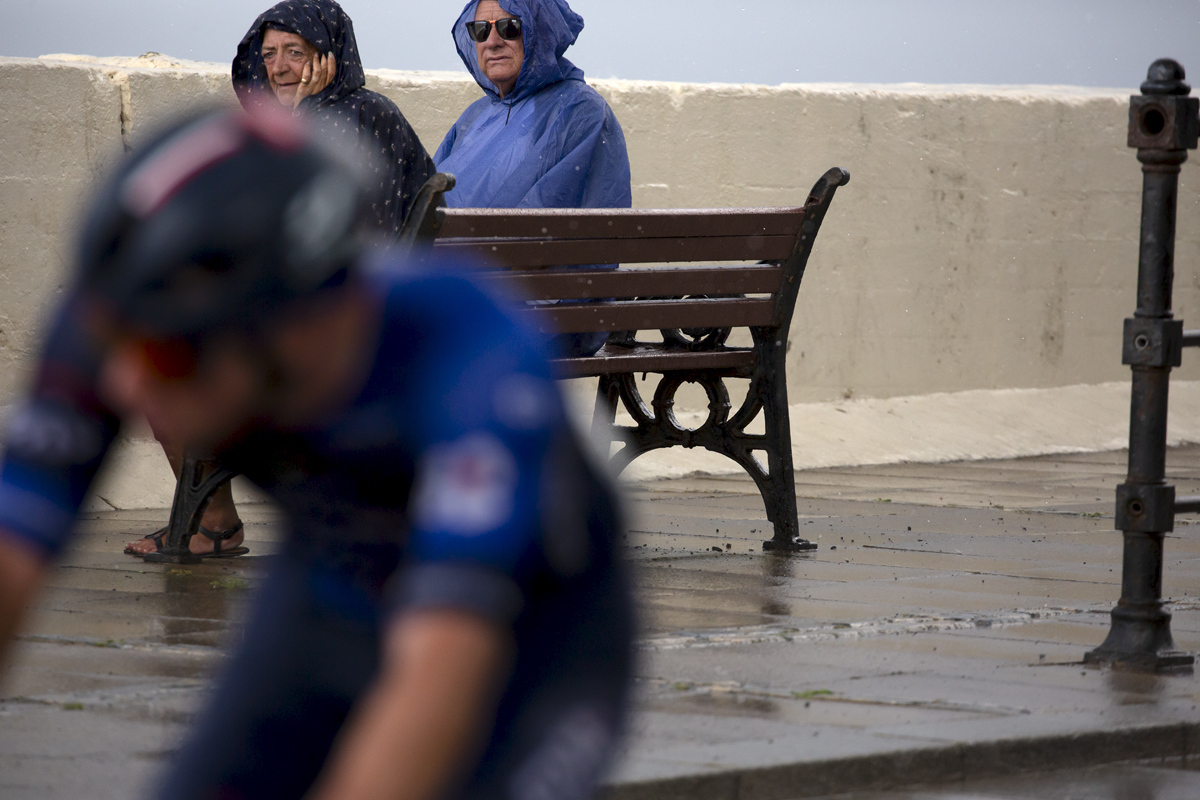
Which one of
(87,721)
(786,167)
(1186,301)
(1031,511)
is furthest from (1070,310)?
(87,721)

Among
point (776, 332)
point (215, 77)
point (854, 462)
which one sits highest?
point (215, 77)

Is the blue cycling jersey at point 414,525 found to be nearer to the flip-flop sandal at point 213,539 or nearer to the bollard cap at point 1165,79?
the bollard cap at point 1165,79

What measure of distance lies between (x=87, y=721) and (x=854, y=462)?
21.1 ft

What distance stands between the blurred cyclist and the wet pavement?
1.51m

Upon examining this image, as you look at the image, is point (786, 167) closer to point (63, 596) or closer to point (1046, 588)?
point (1046, 588)

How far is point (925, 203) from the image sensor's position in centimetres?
1048

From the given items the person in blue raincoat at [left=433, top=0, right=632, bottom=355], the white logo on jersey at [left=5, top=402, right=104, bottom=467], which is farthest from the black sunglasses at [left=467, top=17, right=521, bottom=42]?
the white logo on jersey at [left=5, top=402, right=104, bottom=467]

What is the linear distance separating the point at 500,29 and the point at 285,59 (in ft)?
3.38

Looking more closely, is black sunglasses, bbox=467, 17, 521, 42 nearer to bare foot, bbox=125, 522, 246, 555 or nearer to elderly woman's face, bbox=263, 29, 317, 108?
elderly woman's face, bbox=263, 29, 317, 108

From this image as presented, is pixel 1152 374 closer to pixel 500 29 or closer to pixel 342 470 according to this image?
pixel 500 29

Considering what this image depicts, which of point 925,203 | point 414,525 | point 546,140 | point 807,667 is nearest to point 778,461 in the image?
point 546,140

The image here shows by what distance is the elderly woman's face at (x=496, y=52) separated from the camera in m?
7.01

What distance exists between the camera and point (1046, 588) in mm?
5629

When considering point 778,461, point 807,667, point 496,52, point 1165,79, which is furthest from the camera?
point 496,52
